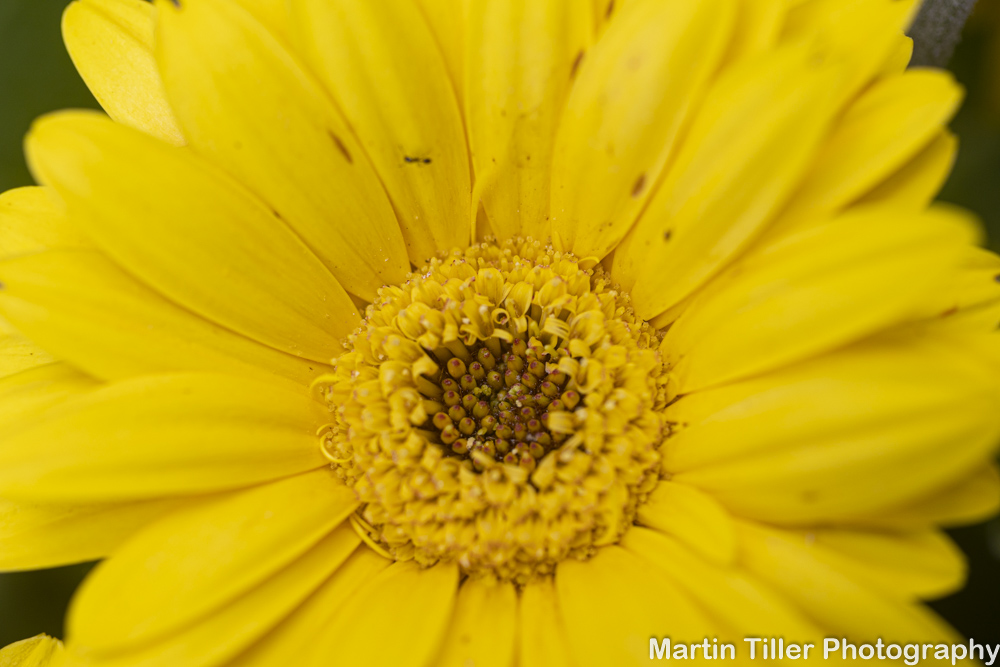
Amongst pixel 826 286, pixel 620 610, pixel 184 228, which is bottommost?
pixel 620 610

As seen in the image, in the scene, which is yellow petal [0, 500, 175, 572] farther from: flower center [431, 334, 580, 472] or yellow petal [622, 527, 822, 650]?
yellow petal [622, 527, 822, 650]

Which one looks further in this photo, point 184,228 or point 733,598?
point 184,228

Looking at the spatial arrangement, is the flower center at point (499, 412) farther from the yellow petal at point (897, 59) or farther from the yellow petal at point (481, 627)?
the yellow petal at point (897, 59)

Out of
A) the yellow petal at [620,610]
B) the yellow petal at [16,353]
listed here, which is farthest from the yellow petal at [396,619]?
the yellow petal at [16,353]

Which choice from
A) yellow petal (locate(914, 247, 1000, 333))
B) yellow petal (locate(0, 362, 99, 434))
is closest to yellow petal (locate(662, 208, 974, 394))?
yellow petal (locate(914, 247, 1000, 333))

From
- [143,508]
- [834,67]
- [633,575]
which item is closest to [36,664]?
[143,508]

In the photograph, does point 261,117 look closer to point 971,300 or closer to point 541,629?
point 541,629

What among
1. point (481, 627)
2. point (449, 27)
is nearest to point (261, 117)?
point (449, 27)
